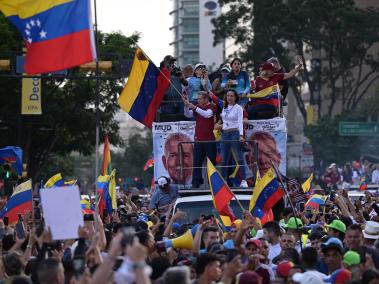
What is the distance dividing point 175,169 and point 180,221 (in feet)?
7.23

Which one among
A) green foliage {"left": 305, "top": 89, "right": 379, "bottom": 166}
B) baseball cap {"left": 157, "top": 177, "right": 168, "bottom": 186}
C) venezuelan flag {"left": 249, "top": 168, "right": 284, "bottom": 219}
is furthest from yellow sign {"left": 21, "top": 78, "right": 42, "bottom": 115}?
venezuelan flag {"left": 249, "top": 168, "right": 284, "bottom": 219}

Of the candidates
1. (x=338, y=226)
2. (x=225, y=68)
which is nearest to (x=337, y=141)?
(x=225, y=68)

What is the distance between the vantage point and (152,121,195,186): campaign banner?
20391 mm

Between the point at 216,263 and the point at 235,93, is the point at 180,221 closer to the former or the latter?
the point at 235,93

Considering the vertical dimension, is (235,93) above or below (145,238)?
above

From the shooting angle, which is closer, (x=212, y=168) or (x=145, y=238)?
(x=145, y=238)

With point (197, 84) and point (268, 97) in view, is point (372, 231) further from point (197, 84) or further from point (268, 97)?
point (197, 84)

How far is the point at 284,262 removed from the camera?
11.6 metres

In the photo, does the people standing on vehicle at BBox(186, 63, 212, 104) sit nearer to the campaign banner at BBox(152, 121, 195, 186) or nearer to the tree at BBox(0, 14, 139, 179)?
the campaign banner at BBox(152, 121, 195, 186)

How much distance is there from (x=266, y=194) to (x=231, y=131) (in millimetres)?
2759

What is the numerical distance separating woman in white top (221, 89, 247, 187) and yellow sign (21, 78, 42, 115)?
22.9 metres

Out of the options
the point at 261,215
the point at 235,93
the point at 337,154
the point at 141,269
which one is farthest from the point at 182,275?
the point at 337,154

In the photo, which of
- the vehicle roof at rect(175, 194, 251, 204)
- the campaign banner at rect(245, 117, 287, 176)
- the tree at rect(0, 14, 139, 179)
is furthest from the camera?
the tree at rect(0, 14, 139, 179)

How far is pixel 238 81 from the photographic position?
20.6 m
